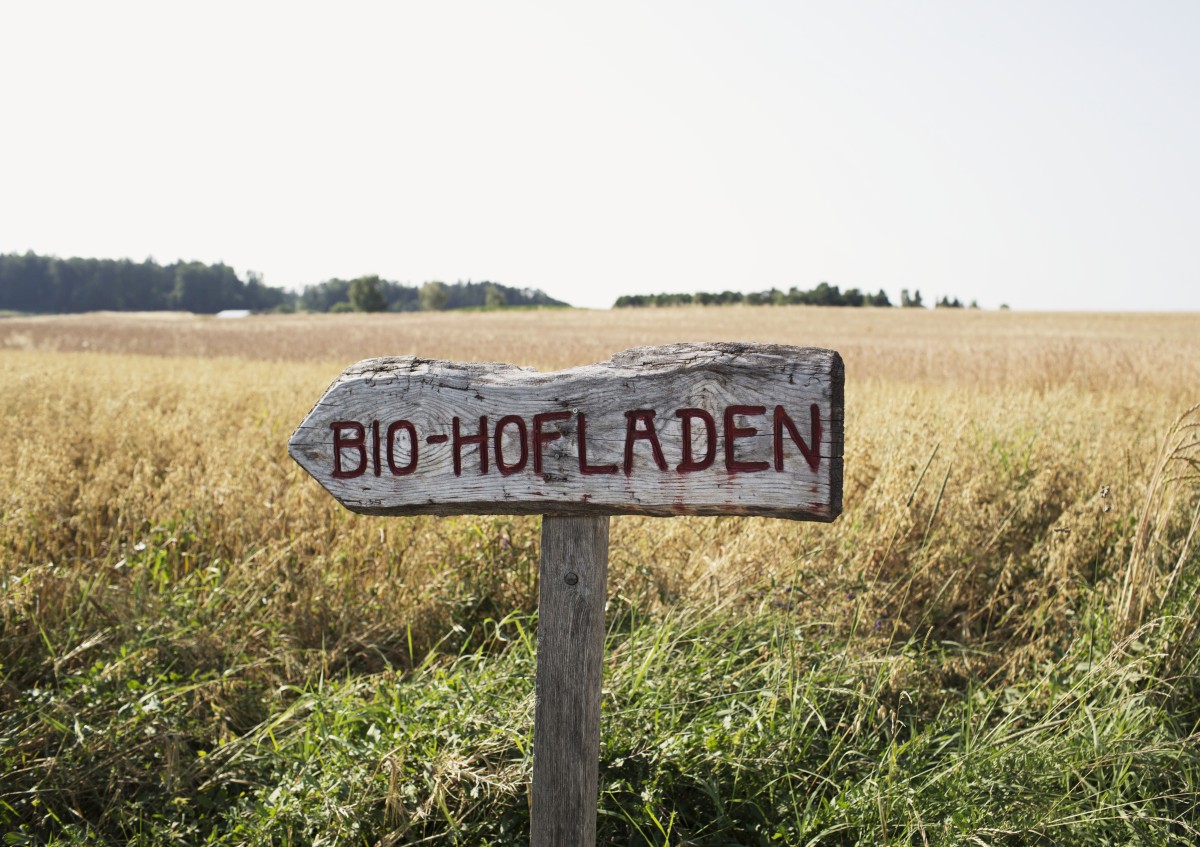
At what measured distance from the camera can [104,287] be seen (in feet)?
257

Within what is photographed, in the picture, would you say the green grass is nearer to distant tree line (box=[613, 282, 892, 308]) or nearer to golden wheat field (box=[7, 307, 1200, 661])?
golden wheat field (box=[7, 307, 1200, 661])

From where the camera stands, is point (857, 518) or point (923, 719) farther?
point (857, 518)

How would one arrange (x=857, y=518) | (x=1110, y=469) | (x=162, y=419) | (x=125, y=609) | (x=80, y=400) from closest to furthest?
(x=125, y=609) → (x=857, y=518) → (x=1110, y=469) → (x=162, y=419) → (x=80, y=400)

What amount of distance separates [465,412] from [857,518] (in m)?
2.29

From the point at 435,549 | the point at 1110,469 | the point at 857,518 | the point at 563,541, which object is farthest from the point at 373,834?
the point at 1110,469

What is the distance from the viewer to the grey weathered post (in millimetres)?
1554

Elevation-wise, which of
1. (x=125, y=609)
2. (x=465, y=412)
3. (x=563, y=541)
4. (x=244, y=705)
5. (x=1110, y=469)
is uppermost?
(x=465, y=412)

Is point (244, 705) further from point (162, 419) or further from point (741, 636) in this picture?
point (162, 419)

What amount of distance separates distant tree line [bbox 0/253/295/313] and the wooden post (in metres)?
86.4

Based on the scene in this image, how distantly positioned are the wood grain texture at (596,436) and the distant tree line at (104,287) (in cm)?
8609

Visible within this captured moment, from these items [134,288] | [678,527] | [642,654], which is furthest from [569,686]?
[134,288]

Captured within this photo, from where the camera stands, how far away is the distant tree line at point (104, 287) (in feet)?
257

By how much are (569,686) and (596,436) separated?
52 cm

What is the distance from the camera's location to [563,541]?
1.73 m
